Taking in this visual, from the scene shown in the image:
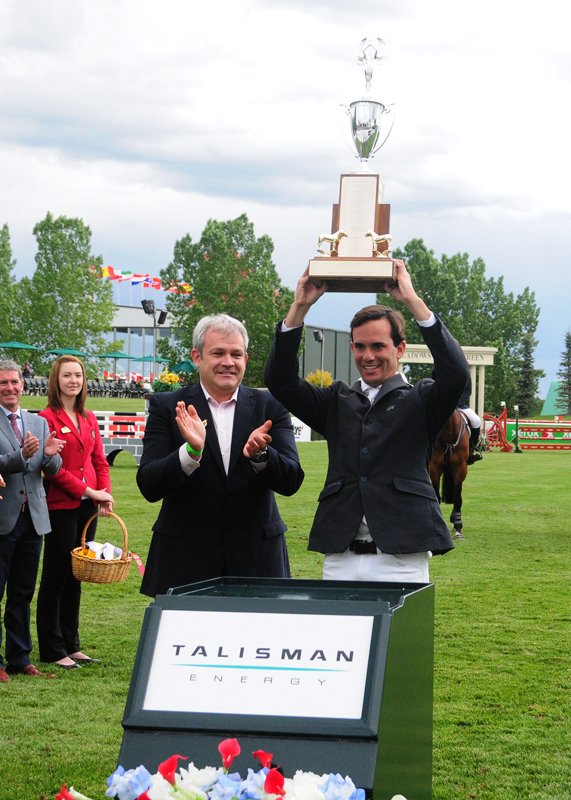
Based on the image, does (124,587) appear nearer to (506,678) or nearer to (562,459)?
(506,678)

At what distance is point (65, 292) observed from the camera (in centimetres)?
6256

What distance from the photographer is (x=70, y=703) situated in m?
5.83

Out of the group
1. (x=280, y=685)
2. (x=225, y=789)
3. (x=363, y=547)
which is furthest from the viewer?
(x=363, y=547)

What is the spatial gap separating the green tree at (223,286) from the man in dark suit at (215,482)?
200 ft

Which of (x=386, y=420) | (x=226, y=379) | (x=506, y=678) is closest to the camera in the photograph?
(x=386, y=420)

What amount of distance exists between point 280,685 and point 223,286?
2553 inches

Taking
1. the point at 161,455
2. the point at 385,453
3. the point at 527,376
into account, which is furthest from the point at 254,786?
the point at 527,376

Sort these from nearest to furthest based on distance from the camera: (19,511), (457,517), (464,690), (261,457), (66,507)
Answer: (261,457) → (464,690) → (19,511) → (66,507) → (457,517)

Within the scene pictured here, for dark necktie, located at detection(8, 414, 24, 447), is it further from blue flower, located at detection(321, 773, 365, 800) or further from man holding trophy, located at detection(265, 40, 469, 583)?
blue flower, located at detection(321, 773, 365, 800)

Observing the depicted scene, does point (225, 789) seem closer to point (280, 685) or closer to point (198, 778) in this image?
point (198, 778)

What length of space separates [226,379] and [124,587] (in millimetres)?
5752

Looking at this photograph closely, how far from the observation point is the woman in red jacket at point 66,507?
22.1 ft

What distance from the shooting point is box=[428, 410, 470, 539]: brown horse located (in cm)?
1385

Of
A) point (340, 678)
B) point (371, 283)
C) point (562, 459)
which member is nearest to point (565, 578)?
point (371, 283)
